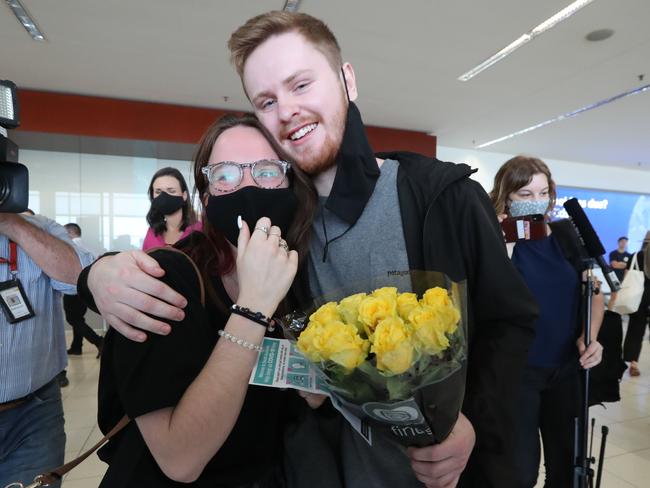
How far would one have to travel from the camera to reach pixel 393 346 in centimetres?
55

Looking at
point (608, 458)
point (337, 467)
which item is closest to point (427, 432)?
point (337, 467)

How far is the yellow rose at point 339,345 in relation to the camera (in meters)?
0.58

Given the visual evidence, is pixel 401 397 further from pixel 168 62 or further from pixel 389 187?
pixel 168 62

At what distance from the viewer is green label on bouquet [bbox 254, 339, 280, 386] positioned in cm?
78

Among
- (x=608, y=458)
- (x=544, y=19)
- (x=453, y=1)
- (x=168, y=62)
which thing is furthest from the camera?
(x=168, y=62)

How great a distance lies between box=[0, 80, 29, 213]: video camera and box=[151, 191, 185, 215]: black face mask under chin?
5.35 feet

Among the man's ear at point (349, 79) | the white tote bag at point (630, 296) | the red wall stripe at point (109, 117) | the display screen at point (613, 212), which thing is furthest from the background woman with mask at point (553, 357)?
the display screen at point (613, 212)

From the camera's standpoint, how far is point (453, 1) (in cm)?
385

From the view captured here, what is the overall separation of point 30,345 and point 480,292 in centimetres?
157

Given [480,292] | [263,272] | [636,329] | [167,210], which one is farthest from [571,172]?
[263,272]

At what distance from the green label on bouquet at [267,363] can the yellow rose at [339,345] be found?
0.72 ft

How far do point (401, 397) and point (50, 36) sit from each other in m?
5.42

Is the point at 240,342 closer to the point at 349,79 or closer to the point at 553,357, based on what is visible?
the point at 349,79

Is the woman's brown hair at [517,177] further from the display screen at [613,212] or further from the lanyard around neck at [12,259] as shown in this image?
the display screen at [613,212]
